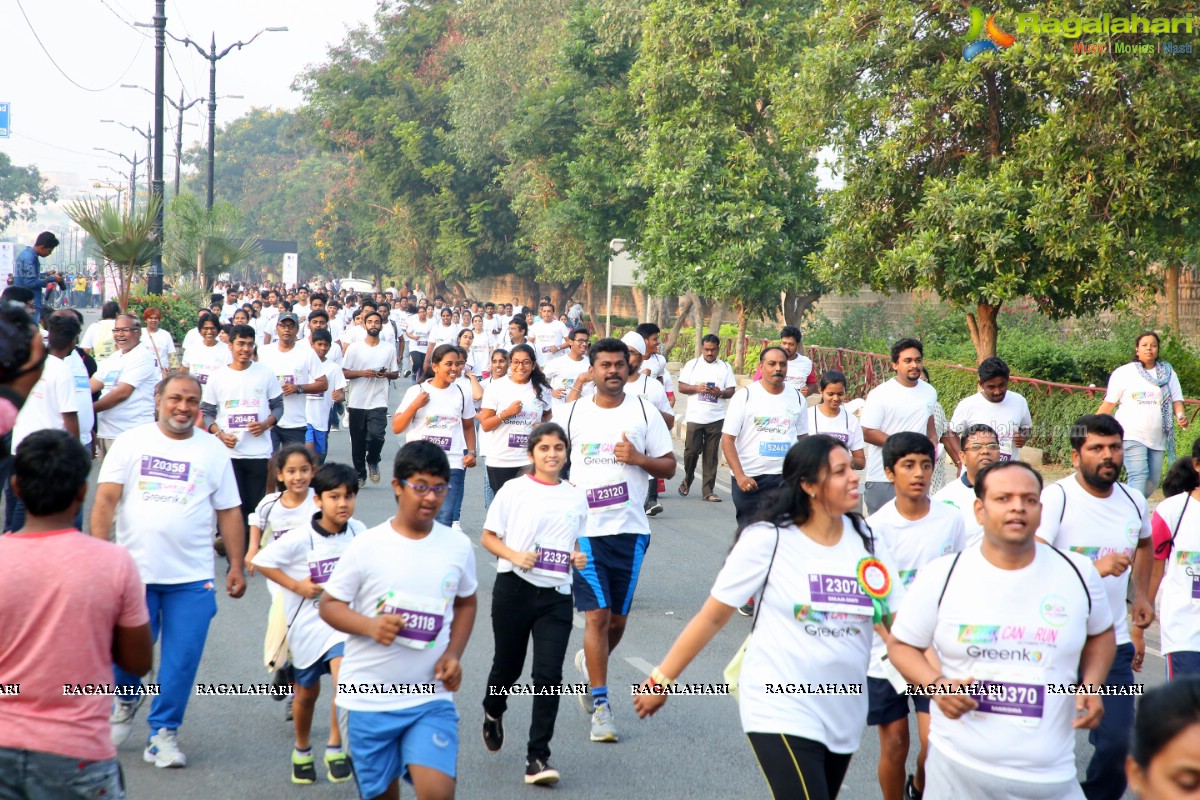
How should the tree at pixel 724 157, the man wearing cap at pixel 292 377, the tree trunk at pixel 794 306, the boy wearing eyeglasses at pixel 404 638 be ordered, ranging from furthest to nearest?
the tree trunk at pixel 794 306 < the tree at pixel 724 157 < the man wearing cap at pixel 292 377 < the boy wearing eyeglasses at pixel 404 638

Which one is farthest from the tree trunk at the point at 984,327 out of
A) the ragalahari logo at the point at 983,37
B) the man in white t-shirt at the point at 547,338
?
the man in white t-shirt at the point at 547,338

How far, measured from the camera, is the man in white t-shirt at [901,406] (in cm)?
926

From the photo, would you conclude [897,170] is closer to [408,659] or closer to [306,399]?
[306,399]

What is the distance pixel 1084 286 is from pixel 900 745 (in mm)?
11047

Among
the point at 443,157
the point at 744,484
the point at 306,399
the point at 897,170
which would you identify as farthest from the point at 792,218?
the point at 443,157

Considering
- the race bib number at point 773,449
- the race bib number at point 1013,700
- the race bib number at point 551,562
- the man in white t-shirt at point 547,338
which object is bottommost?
the race bib number at point 1013,700

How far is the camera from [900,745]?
209 inches

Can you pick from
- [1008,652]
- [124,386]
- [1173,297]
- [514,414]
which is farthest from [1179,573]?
[1173,297]

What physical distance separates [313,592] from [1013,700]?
308 centimetres

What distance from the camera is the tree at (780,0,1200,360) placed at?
1433 cm

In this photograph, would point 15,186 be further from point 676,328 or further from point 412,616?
point 412,616

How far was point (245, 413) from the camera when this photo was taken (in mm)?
9945

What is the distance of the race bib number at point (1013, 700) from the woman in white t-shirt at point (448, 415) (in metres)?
6.35

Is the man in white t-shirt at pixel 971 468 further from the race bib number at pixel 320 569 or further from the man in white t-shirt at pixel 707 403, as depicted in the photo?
the man in white t-shirt at pixel 707 403
